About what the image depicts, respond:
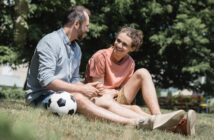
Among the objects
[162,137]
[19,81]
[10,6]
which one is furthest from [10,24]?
[19,81]

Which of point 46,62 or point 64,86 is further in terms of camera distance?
point 46,62

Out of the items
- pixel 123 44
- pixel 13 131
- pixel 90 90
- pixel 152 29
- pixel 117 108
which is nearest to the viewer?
pixel 13 131

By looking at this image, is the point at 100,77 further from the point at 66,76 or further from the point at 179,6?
the point at 179,6

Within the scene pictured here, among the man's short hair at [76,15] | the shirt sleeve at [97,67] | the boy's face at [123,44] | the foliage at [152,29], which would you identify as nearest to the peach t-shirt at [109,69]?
the shirt sleeve at [97,67]

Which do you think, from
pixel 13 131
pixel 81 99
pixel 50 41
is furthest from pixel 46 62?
pixel 13 131

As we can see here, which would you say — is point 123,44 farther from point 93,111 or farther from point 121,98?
point 93,111

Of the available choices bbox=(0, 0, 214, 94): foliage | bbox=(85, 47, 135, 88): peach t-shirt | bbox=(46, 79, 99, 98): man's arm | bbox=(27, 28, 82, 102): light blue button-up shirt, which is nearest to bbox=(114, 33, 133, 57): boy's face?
bbox=(85, 47, 135, 88): peach t-shirt

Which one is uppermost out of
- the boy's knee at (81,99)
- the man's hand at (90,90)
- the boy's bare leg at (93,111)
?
the man's hand at (90,90)

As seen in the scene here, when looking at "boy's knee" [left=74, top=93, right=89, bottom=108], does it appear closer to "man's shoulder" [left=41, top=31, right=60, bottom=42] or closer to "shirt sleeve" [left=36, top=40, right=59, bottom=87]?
"shirt sleeve" [left=36, top=40, right=59, bottom=87]

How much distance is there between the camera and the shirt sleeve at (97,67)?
6.21 meters

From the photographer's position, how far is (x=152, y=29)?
24.7 m

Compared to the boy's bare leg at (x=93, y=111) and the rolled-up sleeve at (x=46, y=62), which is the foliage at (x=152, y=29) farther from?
the boy's bare leg at (x=93, y=111)

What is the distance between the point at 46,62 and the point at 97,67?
0.91 metres

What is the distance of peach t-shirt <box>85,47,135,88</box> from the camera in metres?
6.27
